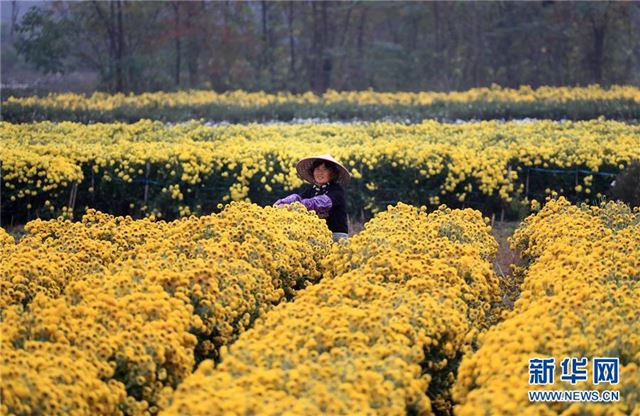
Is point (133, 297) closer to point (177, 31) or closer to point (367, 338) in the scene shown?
point (367, 338)

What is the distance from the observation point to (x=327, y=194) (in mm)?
9320

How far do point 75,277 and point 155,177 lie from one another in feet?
20.8

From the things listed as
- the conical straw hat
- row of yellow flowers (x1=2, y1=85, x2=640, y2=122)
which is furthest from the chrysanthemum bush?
row of yellow flowers (x1=2, y1=85, x2=640, y2=122)

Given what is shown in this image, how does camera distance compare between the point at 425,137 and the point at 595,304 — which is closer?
the point at 595,304

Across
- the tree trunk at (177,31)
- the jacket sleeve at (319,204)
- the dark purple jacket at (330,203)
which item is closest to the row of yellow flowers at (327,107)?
the tree trunk at (177,31)

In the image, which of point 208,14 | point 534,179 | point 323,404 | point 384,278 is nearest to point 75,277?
point 384,278

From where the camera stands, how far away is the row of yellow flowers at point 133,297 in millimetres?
4953

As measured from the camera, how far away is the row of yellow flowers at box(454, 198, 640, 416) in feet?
15.4

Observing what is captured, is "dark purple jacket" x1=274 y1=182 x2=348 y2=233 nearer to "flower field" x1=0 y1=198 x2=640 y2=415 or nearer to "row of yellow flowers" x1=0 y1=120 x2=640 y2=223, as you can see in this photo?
"flower field" x1=0 y1=198 x2=640 y2=415

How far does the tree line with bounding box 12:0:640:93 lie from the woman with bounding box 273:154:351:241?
2137 centimetres

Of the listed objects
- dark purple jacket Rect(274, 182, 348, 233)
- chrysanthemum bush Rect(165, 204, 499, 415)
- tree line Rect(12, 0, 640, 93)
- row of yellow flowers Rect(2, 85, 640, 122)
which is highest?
tree line Rect(12, 0, 640, 93)

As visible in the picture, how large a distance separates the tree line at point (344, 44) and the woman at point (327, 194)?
70.1ft

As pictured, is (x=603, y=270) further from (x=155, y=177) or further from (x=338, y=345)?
(x=155, y=177)

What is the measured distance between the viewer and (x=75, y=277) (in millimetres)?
6859
